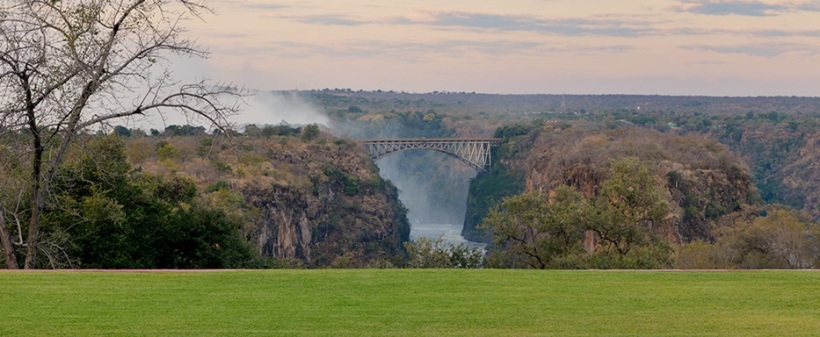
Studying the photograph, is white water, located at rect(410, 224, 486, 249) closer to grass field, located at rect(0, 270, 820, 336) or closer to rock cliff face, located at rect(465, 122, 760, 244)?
rock cliff face, located at rect(465, 122, 760, 244)

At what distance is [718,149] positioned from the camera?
253 feet

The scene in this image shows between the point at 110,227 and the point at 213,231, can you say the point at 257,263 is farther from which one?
the point at 110,227

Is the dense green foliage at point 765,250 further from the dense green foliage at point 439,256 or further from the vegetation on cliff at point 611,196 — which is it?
the dense green foliage at point 439,256

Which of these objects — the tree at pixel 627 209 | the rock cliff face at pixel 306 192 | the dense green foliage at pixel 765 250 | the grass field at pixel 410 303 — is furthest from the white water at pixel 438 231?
the grass field at pixel 410 303

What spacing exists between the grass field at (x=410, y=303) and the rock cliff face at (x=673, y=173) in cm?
4180

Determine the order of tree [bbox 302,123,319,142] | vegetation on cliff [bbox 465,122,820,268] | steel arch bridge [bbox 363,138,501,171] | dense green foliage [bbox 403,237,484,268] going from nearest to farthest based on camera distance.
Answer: vegetation on cliff [bbox 465,122,820,268] → dense green foliage [bbox 403,237,484,268] → tree [bbox 302,123,319,142] → steel arch bridge [bbox 363,138,501,171]

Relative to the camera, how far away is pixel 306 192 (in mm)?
73500

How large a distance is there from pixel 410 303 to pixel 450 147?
94712 mm

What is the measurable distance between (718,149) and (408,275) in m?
66.8

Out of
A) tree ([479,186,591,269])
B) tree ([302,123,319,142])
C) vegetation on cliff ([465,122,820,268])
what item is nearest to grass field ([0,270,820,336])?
vegetation on cliff ([465,122,820,268])

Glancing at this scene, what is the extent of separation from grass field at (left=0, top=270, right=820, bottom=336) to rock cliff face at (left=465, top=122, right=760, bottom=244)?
4180 cm

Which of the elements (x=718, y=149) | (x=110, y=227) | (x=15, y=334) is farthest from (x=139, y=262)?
(x=718, y=149)

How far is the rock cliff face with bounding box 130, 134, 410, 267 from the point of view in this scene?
63.5 meters

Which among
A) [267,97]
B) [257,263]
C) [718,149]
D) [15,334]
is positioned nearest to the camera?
[15,334]
